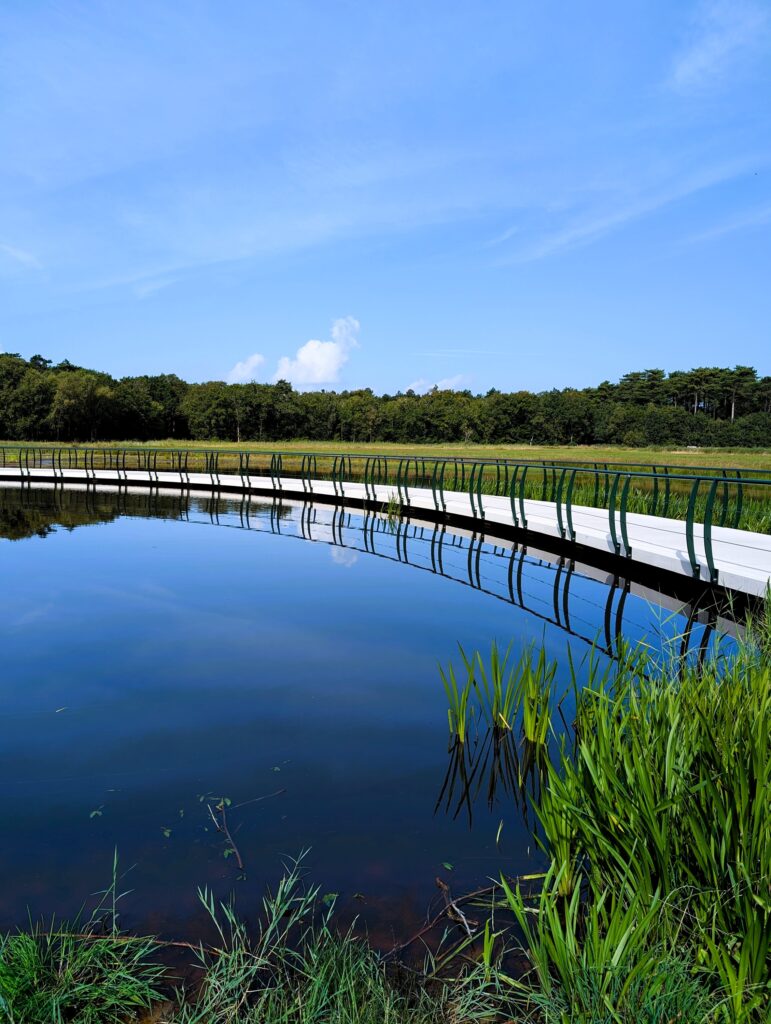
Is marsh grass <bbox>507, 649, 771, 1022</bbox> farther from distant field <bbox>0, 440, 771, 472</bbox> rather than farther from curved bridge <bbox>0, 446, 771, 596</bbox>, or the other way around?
distant field <bbox>0, 440, 771, 472</bbox>

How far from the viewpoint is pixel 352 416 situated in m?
110

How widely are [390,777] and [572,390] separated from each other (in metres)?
118

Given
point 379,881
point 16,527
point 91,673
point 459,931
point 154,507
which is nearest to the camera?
point 459,931

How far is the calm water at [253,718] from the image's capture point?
318 centimetres

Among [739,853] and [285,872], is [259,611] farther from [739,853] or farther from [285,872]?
[739,853]

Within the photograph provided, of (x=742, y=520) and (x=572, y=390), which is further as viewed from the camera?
(x=572, y=390)

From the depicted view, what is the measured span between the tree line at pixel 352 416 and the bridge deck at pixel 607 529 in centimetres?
7275

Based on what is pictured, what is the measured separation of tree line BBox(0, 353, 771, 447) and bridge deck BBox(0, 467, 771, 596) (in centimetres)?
7275

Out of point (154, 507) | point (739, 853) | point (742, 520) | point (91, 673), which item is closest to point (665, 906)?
point (739, 853)

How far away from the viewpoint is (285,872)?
314 cm

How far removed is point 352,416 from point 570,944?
109 meters

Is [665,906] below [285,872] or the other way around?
the other way around

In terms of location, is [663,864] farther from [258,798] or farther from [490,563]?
[490,563]

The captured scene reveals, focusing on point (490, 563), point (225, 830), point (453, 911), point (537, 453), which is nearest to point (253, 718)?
point (225, 830)
